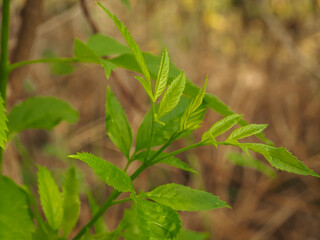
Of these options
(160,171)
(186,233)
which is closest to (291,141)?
(160,171)

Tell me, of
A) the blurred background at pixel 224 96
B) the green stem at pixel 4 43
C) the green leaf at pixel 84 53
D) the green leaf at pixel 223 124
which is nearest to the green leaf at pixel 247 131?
the green leaf at pixel 223 124

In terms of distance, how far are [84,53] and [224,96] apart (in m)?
2.26

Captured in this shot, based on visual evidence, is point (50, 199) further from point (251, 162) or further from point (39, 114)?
Result: point (251, 162)

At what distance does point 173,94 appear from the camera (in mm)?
459

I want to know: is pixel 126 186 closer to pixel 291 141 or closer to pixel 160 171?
pixel 160 171

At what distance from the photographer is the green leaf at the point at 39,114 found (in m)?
0.76

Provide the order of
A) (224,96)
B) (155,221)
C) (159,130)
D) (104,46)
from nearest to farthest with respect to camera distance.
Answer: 1. (155,221)
2. (159,130)
3. (104,46)
4. (224,96)

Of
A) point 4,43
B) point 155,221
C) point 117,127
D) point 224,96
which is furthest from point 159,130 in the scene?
point 224,96

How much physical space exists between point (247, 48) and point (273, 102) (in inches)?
27.6

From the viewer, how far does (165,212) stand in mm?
435

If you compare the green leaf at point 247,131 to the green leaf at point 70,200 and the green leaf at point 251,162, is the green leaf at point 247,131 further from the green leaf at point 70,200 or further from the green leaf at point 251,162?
the green leaf at point 251,162

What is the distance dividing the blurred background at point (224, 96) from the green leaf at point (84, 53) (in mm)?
1133

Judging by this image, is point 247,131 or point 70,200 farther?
point 70,200

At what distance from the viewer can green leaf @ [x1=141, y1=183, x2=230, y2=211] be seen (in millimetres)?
469
